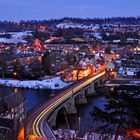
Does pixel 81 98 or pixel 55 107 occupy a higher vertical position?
pixel 55 107

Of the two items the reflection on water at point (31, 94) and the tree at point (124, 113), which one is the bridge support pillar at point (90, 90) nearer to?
the reflection on water at point (31, 94)

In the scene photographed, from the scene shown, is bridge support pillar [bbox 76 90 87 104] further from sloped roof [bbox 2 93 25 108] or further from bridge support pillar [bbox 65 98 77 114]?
sloped roof [bbox 2 93 25 108]

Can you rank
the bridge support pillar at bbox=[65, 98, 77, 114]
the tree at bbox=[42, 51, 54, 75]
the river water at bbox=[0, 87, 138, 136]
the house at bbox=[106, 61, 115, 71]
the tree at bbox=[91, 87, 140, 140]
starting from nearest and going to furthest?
the tree at bbox=[91, 87, 140, 140] → the river water at bbox=[0, 87, 138, 136] → the bridge support pillar at bbox=[65, 98, 77, 114] → the tree at bbox=[42, 51, 54, 75] → the house at bbox=[106, 61, 115, 71]

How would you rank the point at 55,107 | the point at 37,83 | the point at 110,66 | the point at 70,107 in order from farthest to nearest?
the point at 110,66
the point at 37,83
the point at 70,107
the point at 55,107

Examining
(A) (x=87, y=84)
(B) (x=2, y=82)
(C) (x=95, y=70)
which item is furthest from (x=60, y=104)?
(C) (x=95, y=70)

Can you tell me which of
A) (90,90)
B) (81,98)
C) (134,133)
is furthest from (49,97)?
(134,133)

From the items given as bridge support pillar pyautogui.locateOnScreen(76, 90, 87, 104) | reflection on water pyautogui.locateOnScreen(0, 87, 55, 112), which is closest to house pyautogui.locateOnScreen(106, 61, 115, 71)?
reflection on water pyautogui.locateOnScreen(0, 87, 55, 112)

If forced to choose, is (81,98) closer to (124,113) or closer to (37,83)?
(37,83)
